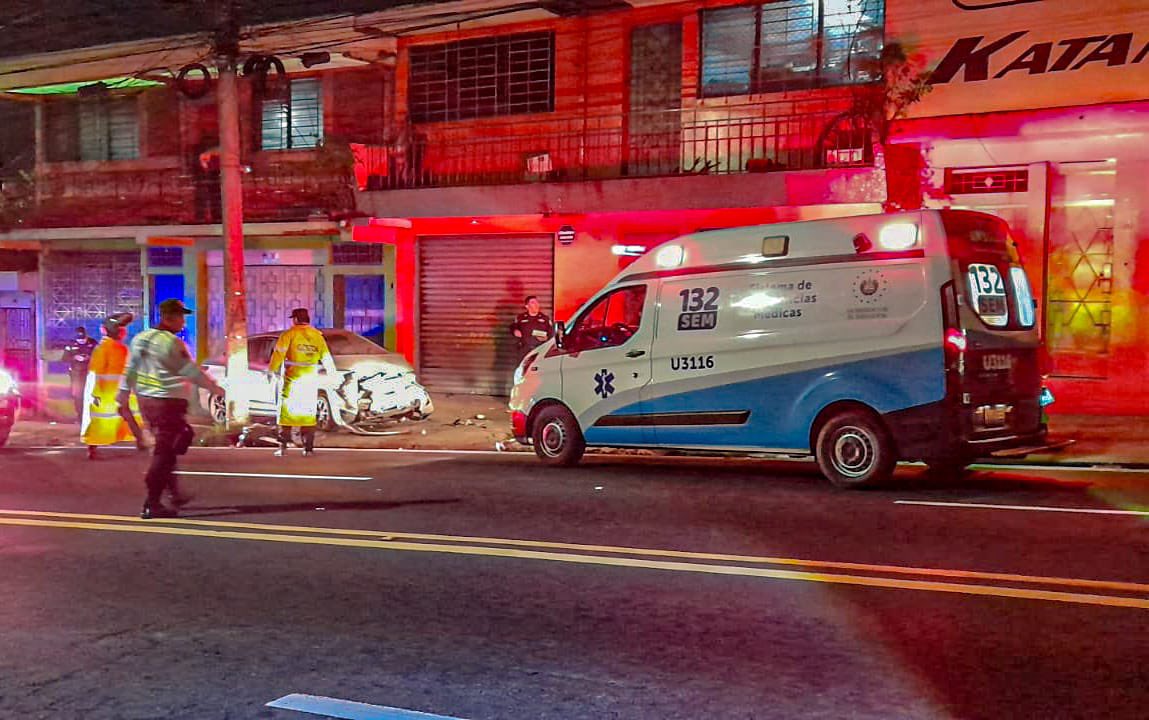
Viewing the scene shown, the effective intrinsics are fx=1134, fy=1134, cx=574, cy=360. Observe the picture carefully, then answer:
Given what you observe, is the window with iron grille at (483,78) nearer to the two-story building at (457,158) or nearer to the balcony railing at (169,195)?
the two-story building at (457,158)

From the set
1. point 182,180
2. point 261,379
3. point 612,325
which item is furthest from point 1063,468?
point 182,180

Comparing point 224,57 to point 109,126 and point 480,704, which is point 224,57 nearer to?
point 109,126

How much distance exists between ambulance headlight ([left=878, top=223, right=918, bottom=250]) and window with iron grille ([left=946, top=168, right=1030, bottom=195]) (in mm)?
6502

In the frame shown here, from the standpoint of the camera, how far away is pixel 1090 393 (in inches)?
582

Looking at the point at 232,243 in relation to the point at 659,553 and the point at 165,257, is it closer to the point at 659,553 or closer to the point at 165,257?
the point at 165,257

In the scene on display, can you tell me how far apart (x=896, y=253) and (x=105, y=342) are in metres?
9.22

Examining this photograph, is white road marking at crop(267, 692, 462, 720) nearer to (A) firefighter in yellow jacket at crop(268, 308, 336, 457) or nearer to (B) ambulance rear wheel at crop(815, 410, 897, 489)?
Answer: (B) ambulance rear wheel at crop(815, 410, 897, 489)

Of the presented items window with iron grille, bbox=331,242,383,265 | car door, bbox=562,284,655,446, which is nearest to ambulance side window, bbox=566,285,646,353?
car door, bbox=562,284,655,446

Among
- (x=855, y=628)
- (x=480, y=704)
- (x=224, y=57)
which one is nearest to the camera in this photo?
(x=480, y=704)

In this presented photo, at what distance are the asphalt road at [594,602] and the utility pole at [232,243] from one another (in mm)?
6667

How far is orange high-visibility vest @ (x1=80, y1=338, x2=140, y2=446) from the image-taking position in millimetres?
13422

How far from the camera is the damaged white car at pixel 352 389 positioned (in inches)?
627

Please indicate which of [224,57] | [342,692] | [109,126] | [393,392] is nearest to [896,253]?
[342,692]

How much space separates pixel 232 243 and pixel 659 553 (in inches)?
448
